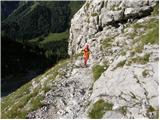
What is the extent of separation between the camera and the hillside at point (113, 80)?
2942 cm

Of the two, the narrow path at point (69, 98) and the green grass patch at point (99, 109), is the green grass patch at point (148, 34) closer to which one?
the narrow path at point (69, 98)

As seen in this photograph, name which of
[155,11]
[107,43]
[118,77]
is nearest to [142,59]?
[118,77]

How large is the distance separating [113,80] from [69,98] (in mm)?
4286

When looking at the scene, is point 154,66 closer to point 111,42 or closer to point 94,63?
point 94,63

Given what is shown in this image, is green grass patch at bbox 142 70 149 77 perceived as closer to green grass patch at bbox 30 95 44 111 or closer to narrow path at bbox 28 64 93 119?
narrow path at bbox 28 64 93 119

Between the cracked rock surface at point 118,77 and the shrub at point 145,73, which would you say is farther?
the shrub at point 145,73

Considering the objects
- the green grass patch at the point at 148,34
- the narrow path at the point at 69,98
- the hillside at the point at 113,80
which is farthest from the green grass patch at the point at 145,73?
the narrow path at the point at 69,98

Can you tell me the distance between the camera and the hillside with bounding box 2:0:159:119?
29.4 meters

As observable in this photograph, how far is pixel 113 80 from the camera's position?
32.8 meters

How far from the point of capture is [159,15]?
43.5m

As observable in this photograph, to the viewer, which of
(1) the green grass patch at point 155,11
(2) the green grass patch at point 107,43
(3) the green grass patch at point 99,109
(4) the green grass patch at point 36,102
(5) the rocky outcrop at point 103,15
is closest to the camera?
(3) the green grass patch at point 99,109

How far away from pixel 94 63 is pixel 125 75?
299 inches

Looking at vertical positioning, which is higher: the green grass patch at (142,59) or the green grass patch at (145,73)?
the green grass patch at (142,59)

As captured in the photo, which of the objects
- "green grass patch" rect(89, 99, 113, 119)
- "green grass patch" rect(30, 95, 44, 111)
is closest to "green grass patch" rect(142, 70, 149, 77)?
"green grass patch" rect(89, 99, 113, 119)
